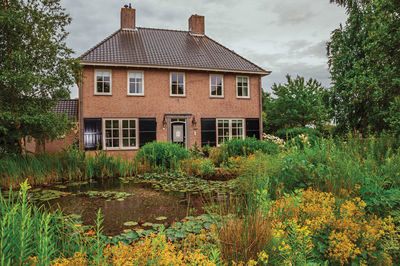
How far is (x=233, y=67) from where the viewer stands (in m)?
16.1

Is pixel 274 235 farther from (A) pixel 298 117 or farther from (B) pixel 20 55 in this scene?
(A) pixel 298 117

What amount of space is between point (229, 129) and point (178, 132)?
10.9 ft

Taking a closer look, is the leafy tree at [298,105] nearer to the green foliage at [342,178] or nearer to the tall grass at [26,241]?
the green foliage at [342,178]

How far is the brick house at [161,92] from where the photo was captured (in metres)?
13.8

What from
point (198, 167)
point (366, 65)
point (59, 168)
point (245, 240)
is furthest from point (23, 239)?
point (366, 65)

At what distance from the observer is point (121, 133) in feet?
46.3

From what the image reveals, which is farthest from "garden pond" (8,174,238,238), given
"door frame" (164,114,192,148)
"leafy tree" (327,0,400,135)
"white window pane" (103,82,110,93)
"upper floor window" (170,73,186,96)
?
"upper floor window" (170,73,186,96)

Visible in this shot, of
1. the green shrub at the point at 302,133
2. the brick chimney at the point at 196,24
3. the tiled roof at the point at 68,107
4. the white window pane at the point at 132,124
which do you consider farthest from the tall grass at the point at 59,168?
the brick chimney at the point at 196,24

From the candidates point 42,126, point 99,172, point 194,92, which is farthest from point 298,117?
point 42,126

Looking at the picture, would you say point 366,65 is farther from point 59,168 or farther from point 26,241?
point 26,241

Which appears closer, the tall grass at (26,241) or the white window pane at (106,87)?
the tall grass at (26,241)

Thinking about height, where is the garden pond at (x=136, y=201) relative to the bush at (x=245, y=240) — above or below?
below

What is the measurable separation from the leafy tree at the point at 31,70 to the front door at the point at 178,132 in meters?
7.87

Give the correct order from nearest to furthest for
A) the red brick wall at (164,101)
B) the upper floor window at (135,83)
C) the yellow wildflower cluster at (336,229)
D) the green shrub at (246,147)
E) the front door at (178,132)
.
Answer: the yellow wildflower cluster at (336,229)
the green shrub at (246,147)
the red brick wall at (164,101)
the upper floor window at (135,83)
the front door at (178,132)
